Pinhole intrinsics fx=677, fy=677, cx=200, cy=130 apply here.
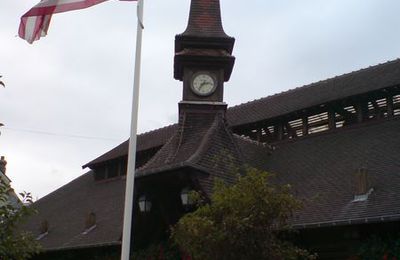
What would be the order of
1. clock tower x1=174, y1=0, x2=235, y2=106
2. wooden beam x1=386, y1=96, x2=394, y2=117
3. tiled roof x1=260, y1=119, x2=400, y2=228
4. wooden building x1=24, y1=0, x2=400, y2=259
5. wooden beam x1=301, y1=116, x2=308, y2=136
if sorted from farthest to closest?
wooden beam x1=301, y1=116, x2=308, y2=136
clock tower x1=174, y1=0, x2=235, y2=106
wooden beam x1=386, y1=96, x2=394, y2=117
wooden building x1=24, y1=0, x2=400, y2=259
tiled roof x1=260, y1=119, x2=400, y2=228

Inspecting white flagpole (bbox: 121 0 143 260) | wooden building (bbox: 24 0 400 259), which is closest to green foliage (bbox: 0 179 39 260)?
white flagpole (bbox: 121 0 143 260)

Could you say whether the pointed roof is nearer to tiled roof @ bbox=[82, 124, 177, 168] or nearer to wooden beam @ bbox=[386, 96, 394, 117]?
wooden beam @ bbox=[386, 96, 394, 117]

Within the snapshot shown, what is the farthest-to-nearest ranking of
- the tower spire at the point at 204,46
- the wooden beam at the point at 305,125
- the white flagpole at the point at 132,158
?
the wooden beam at the point at 305,125
the tower spire at the point at 204,46
the white flagpole at the point at 132,158

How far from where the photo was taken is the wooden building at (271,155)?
1525 cm

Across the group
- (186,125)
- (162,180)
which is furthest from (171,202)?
(186,125)

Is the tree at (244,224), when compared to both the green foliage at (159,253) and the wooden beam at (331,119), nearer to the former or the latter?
the green foliage at (159,253)

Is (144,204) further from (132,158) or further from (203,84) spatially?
(132,158)

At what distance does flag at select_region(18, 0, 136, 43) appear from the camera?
1043 centimetres

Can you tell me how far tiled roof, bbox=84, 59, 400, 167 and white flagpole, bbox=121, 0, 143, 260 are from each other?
10.6m

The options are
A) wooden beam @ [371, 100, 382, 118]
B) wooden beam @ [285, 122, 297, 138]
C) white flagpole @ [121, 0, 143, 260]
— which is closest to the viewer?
white flagpole @ [121, 0, 143, 260]

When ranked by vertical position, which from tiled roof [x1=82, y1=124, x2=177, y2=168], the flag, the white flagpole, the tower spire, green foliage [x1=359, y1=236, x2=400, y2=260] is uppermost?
A: the tower spire

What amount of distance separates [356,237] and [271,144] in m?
7.77

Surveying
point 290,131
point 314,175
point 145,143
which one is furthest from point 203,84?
point 145,143

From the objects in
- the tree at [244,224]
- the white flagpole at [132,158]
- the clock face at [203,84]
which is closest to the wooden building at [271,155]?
the clock face at [203,84]
